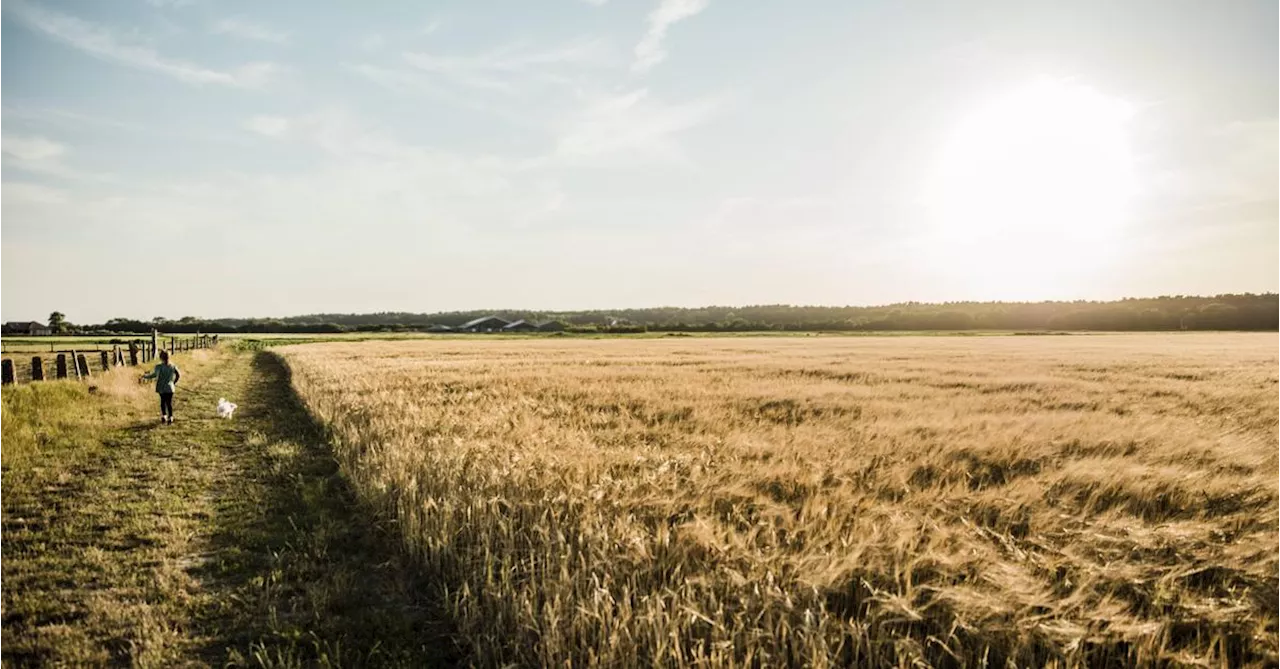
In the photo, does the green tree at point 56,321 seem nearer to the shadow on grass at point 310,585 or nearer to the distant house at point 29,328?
the distant house at point 29,328

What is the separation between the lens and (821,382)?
2008cm

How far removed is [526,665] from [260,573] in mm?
3266

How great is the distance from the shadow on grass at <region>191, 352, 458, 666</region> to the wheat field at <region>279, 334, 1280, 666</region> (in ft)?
1.12

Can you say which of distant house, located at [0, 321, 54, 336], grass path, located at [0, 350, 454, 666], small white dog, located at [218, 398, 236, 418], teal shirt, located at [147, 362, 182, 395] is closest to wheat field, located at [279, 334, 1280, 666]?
grass path, located at [0, 350, 454, 666]

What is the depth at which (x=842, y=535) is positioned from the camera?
4.69 m

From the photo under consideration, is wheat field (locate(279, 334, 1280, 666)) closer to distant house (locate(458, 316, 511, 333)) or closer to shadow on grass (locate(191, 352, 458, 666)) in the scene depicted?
shadow on grass (locate(191, 352, 458, 666))

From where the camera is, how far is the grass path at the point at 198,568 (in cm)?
433

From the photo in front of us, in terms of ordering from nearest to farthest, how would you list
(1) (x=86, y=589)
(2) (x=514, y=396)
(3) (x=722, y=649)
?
1. (3) (x=722, y=649)
2. (1) (x=86, y=589)
3. (2) (x=514, y=396)

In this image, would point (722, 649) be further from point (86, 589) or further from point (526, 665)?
point (86, 589)

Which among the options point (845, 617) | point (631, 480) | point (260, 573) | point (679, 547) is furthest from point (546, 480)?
point (845, 617)

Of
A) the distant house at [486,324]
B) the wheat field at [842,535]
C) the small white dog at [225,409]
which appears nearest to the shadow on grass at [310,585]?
the wheat field at [842,535]

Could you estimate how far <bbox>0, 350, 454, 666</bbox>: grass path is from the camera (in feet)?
14.2

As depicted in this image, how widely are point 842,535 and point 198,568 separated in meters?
5.93

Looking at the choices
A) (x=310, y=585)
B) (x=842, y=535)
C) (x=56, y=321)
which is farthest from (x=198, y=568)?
(x=56, y=321)
